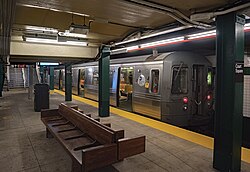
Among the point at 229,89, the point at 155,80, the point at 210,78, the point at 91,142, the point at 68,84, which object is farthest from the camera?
the point at 68,84

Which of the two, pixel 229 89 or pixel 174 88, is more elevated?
pixel 229 89

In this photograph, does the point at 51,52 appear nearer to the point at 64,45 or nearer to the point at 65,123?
the point at 64,45

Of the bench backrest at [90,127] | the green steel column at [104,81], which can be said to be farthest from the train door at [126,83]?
the bench backrest at [90,127]

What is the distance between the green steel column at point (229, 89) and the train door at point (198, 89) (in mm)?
3135

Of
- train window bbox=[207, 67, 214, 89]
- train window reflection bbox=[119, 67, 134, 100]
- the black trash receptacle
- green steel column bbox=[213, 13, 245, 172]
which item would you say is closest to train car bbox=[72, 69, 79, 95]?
the black trash receptacle

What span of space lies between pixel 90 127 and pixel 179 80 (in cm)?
349

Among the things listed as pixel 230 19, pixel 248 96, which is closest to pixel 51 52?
pixel 230 19

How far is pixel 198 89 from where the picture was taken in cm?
627

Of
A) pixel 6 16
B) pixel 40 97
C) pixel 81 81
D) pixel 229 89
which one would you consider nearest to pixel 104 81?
pixel 40 97

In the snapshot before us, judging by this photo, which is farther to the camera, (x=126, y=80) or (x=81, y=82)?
(x=81, y=82)

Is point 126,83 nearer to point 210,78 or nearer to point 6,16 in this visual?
point 210,78

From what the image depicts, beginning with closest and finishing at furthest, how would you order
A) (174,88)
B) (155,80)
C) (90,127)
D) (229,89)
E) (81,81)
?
(229,89), (90,127), (174,88), (155,80), (81,81)

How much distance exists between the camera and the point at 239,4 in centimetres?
263

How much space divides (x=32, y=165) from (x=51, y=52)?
455 cm
